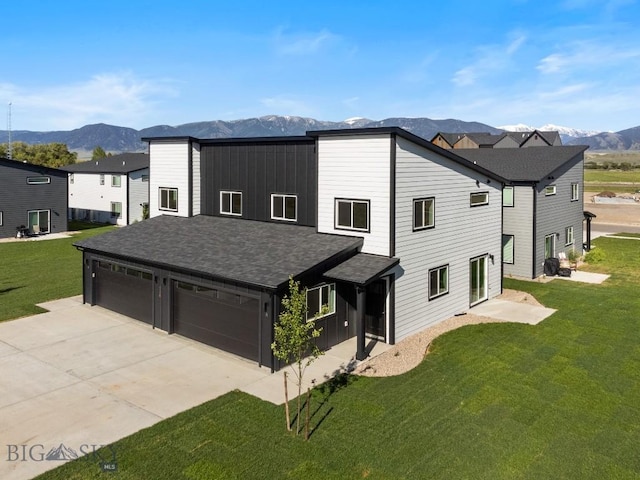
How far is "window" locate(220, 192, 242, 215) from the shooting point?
22234 mm

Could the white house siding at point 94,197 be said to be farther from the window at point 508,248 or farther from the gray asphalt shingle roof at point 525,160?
the window at point 508,248

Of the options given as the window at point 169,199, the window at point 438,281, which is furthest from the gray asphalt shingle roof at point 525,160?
the window at point 169,199

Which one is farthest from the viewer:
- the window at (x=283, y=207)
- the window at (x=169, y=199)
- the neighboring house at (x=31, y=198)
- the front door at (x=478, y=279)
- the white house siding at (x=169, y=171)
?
the neighboring house at (x=31, y=198)

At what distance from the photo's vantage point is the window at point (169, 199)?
80.1 feet

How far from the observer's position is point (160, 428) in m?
11.3

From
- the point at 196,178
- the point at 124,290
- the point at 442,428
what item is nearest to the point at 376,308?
the point at 442,428

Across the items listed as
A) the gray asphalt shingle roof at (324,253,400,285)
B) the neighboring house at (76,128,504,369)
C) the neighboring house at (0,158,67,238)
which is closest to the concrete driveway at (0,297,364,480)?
the neighboring house at (76,128,504,369)

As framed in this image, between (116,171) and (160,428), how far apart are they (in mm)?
41624

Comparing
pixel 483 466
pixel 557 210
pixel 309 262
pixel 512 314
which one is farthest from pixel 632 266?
pixel 483 466

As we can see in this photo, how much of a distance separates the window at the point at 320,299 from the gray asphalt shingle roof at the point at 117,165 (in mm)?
36048

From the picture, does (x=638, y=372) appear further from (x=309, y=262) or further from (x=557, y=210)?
(x=557, y=210)

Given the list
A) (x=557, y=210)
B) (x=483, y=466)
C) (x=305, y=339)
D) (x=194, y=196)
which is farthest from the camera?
(x=557, y=210)

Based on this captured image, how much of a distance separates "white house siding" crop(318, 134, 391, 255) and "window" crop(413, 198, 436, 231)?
60.4 inches

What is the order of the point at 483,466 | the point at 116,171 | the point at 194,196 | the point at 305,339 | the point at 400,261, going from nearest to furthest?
the point at 483,466 < the point at 305,339 < the point at 400,261 < the point at 194,196 < the point at 116,171
